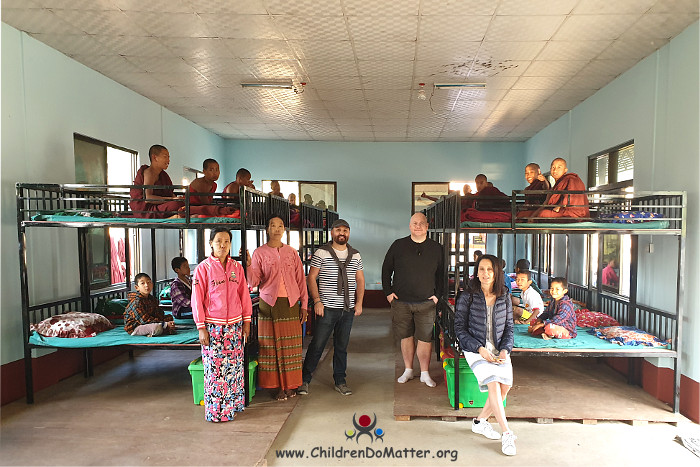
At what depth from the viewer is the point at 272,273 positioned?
4629 millimetres

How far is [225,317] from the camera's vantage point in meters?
4.10

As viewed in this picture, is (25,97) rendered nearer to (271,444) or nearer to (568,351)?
(271,444)

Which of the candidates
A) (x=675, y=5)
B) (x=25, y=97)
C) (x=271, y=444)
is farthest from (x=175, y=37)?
(x=675, y=5)

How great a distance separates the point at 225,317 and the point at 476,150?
8531 mm

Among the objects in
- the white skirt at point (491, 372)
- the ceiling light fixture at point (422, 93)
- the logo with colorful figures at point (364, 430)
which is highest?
the ceiling light fixture at point (422, 93)

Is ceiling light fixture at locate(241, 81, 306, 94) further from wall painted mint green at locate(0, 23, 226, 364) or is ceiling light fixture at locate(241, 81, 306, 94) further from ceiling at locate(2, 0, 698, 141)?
wall painted mint green at locate(0, 23, 226, 364)

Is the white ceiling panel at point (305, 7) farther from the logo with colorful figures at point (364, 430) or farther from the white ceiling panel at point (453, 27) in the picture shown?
the logo with colorful figures at point (364, 430)

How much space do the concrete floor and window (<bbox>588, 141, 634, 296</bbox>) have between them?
7.85 feet

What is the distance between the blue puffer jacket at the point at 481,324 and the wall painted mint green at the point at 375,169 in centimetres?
684

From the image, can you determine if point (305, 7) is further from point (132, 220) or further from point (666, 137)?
point (666, 137)

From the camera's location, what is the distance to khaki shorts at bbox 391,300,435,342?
4.93 metres

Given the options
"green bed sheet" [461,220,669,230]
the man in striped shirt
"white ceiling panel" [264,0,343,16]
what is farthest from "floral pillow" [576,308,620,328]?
"white ceiling panel" [264,0,343,16]

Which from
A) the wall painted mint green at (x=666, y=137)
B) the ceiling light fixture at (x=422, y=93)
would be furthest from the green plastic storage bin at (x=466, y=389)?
the ceiling light fixture at (x=422, y=93)

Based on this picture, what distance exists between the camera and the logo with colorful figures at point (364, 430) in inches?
153
